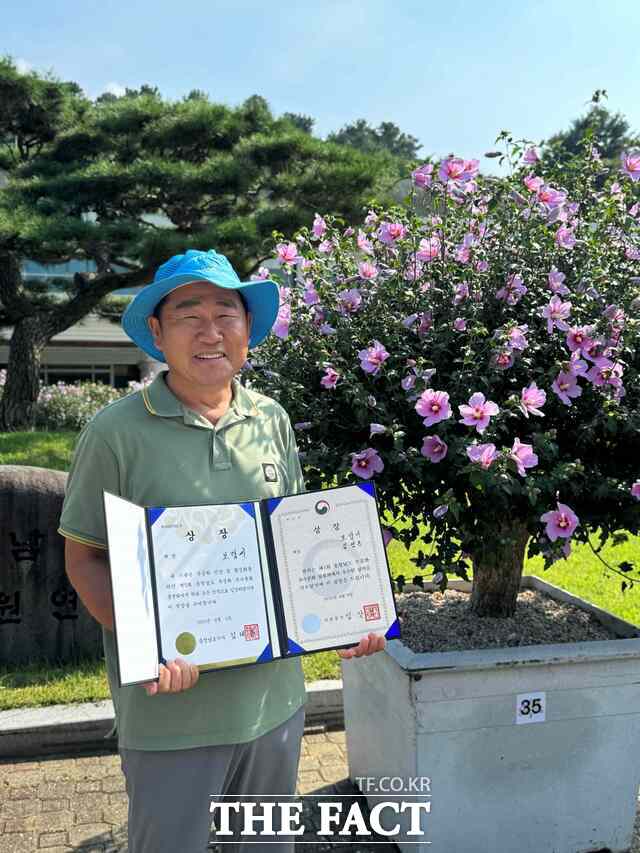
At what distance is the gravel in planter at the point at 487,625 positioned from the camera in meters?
2.92

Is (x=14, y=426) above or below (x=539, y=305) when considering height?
above

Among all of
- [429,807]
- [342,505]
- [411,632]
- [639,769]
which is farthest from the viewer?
[411,632]

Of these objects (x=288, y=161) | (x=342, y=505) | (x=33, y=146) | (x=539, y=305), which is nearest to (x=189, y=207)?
(x=288, y=161)

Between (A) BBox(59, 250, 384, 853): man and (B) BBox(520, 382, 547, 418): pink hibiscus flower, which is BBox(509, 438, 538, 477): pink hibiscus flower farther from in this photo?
(A) BBox(59, 250, 384, 853): man

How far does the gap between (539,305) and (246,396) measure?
1.18 m

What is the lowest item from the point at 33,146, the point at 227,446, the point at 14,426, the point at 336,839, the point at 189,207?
the point at 336,839

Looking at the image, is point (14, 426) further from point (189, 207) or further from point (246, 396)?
point (246, 396)

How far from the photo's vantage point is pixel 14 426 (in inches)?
534

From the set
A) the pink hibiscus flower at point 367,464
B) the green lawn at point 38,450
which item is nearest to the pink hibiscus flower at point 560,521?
the pink hibiscus flower at point 367,464

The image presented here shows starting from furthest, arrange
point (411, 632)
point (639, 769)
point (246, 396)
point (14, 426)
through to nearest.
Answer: point (14, 426), point (411, 632), point (639, 769), point (246, 396)

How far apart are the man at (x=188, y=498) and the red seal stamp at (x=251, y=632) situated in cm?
13

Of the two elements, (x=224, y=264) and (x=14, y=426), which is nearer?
(x=224, y=264)

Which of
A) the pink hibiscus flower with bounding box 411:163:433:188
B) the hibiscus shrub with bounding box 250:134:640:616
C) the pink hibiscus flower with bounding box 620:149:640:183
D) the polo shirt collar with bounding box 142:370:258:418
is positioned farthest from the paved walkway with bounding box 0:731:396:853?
the pink hibiscus flower with bounding box 620:149:640:183

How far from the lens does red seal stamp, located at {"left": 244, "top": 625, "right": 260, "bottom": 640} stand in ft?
5.71
